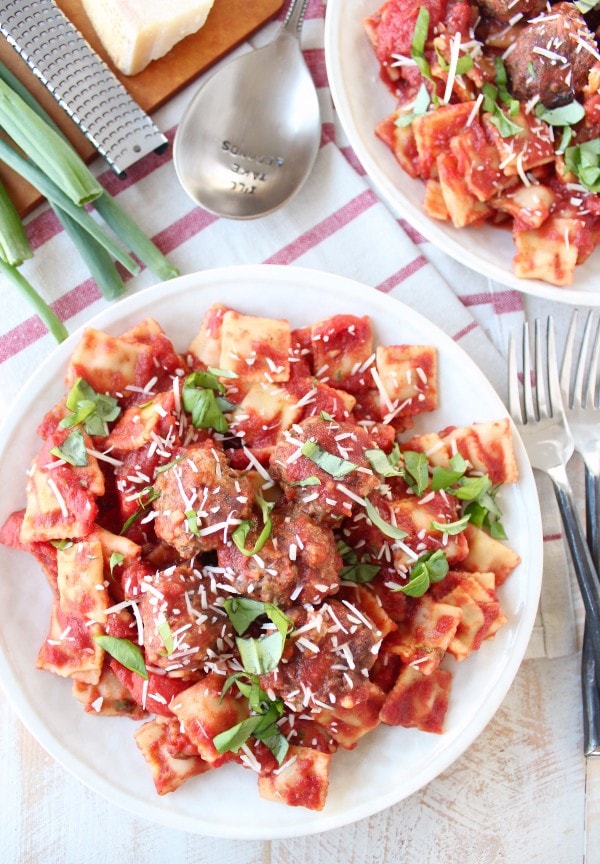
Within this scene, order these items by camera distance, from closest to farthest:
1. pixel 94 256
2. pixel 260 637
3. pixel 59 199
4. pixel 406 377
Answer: pixel 260 637 < pixel 406 377 < pixel 59 199 < pixel 94 256

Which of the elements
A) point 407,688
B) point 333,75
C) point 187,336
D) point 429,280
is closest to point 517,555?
point 407,688

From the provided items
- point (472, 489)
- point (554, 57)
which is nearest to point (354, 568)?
point (472, 489)

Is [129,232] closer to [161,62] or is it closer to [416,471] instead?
[161,62]

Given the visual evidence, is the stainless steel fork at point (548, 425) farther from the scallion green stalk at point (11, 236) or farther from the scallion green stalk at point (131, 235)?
the scallion green stalk at point (11, 236)

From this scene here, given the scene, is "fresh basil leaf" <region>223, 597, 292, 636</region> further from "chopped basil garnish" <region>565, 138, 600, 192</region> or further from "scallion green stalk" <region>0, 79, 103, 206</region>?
"chopped basil garnish" <region>565, 138, 600, 192</region>

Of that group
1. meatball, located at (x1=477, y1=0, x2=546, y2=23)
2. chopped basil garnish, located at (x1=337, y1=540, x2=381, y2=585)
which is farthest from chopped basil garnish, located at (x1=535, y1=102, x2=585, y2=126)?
chopped basil garnish, located at (x1=337, y1=540, x2=381, y2=585)

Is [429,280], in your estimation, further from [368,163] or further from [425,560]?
[425,560]
